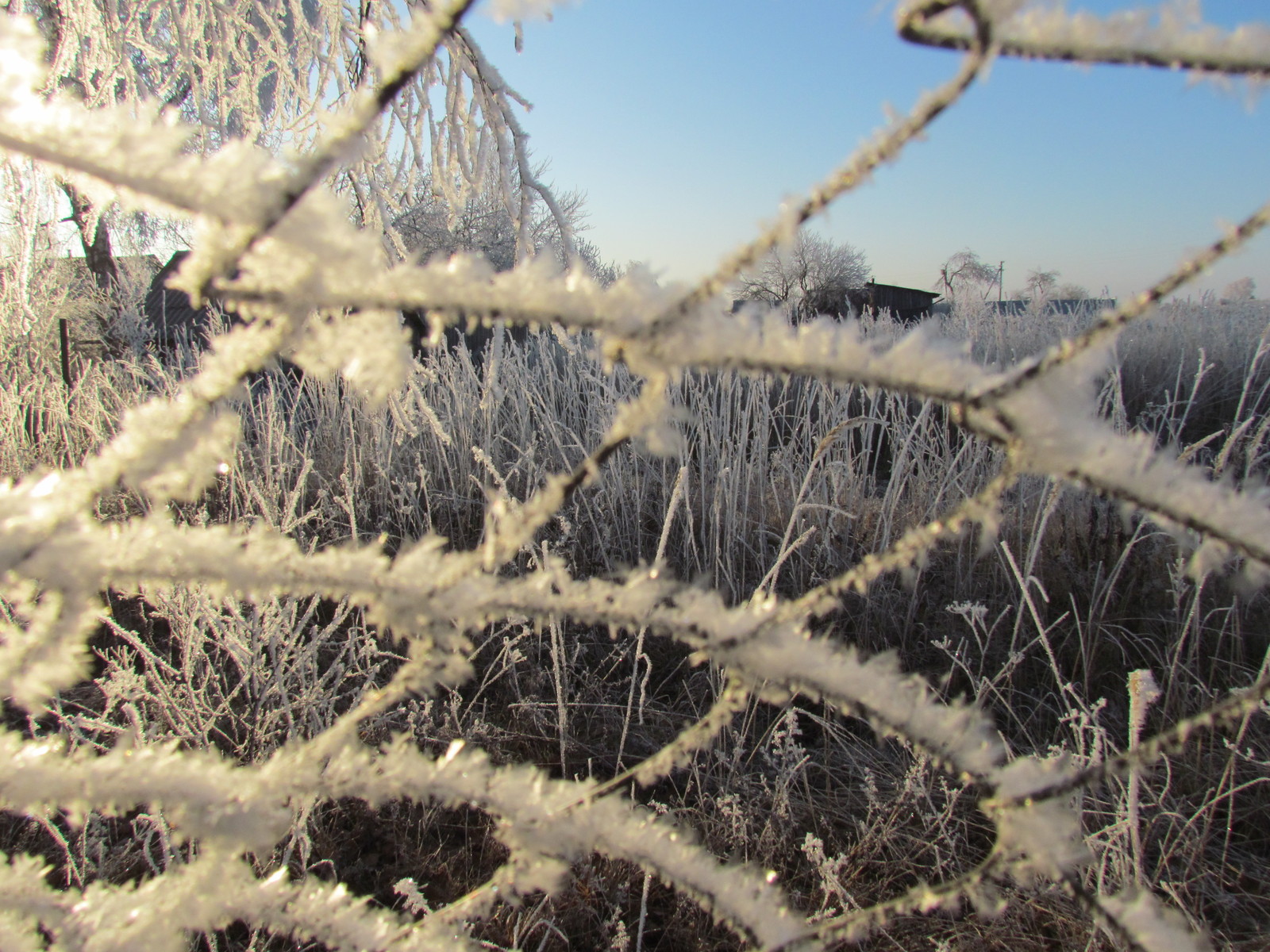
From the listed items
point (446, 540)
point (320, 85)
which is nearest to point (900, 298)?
point (320, 85)

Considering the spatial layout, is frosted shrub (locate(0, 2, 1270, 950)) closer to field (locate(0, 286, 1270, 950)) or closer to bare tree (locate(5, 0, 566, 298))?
field (locate(0, 286, 1270, 950))

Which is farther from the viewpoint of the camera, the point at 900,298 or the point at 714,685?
the point at 900,298

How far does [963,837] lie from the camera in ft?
3.89

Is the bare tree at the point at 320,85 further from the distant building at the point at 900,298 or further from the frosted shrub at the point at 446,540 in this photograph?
the distant building at the point at 900,298

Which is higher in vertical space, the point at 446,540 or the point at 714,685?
the point at 446,540

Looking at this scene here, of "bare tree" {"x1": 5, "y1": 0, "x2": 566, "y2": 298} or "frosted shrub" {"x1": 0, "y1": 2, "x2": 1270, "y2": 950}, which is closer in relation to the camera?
"frosted shrub" {"x1": 0, "y1": 2, "x2": 1270, "y2": 950}

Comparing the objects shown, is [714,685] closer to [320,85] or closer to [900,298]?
[320,85]

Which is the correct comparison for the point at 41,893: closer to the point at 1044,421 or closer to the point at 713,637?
the point at 713,637

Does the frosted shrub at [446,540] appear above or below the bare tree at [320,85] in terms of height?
below

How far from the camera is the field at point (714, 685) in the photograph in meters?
1.08

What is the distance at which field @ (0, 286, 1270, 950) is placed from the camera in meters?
1.08

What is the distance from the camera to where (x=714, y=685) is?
154cm

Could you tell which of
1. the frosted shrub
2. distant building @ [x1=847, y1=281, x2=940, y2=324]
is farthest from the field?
distant building @ [x1=847, y1=281, x2=940, y2=324]

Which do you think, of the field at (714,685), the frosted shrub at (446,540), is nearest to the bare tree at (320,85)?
the field at (714,685)
